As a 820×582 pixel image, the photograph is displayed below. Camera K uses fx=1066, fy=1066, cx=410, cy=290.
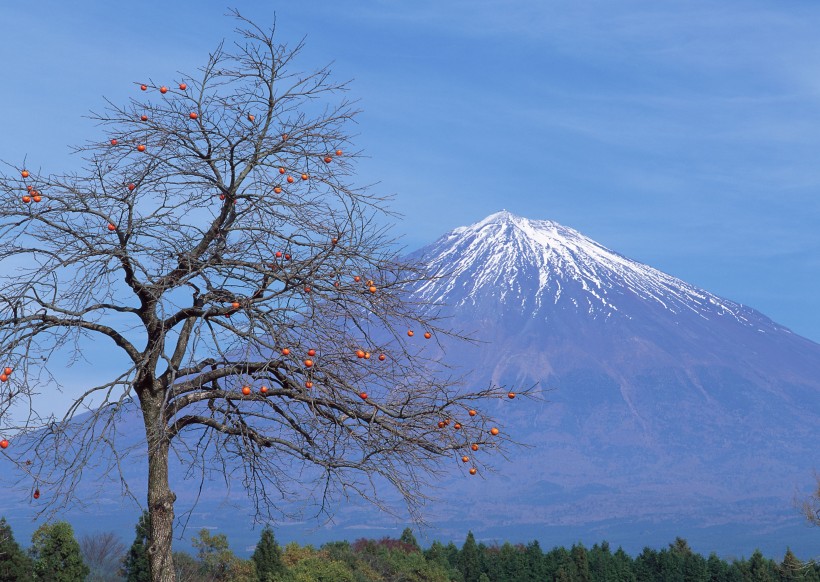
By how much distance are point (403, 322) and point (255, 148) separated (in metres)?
2.36

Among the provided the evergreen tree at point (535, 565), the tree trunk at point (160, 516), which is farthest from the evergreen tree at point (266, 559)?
the evergreen tree at point (535, 565)

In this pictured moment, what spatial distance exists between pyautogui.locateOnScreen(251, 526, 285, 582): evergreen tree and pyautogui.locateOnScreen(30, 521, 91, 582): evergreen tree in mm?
5470

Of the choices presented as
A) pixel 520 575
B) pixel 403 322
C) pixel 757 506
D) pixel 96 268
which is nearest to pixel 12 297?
pixel 96 268

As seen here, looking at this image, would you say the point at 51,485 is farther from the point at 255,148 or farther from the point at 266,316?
the point at 255,148

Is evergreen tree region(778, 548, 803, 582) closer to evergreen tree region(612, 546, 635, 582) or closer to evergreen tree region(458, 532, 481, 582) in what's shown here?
evergreen tree region(612, 546, 635, 582)

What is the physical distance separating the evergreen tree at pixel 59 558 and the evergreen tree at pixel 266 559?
5470 millimetres

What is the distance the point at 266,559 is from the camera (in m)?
26.6

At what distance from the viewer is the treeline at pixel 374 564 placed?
2169 centimetres

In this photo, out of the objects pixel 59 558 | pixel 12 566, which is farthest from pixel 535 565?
pixel 12 566

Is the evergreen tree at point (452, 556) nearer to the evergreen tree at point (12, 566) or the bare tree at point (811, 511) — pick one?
the bare tree at point (811, 511)

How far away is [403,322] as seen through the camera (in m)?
11.2

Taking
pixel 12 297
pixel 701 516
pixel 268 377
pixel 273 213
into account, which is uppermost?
pixel 701 516

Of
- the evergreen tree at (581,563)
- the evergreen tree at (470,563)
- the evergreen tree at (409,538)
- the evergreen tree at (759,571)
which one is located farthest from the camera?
the evergreen tree at (409,538)

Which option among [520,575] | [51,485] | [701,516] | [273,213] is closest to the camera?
[51,485]
